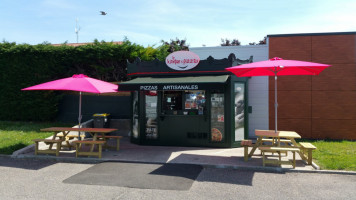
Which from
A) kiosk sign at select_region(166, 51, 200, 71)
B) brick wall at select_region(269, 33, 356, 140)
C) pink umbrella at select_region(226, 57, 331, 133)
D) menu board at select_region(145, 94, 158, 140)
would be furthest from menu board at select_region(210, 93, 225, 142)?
brick wall at select_region(269, 33, 356, 140)

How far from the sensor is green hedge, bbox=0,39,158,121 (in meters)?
13.5

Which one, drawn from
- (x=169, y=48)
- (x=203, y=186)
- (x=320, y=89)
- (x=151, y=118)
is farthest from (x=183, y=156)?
(x=169, y=48)

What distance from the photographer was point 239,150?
9102 millimetres

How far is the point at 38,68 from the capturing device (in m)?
13.5

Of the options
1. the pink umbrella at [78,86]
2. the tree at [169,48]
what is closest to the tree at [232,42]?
the tree at [169,48]

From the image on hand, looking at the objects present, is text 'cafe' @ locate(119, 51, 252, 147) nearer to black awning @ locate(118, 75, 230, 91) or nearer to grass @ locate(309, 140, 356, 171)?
black awning @ locate(118, 75, 230, 91)

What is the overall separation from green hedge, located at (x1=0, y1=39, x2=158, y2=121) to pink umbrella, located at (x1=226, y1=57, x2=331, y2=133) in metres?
6.98

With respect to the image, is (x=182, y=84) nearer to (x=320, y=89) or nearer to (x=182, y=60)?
(x=182, y=60)

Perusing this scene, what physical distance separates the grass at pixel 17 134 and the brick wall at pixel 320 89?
934cm

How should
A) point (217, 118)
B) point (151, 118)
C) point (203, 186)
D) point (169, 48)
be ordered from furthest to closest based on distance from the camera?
point (169, 48)
point (151, 118)
point (217, 118)
point (203, 186)

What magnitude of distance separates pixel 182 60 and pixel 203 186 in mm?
5155

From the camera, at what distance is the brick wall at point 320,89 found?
11.4 meters

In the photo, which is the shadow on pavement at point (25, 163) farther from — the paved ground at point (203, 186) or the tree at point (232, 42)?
the tree at point (232, 42)

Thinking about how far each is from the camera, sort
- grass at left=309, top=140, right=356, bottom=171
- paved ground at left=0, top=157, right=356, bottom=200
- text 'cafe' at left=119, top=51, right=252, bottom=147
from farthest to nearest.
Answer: text 'cafe' at left=119, top=51, right=252, bottom=147 → grass at left=309, top=140, right=356, bottom=171 → paved ground at left=0, top=157, right=356, bottom=200
